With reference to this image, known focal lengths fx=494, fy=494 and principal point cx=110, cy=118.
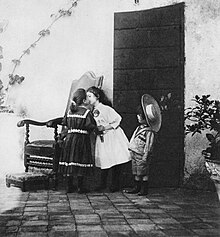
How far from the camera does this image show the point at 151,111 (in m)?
2.88

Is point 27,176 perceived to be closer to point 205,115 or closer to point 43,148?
point 43,148

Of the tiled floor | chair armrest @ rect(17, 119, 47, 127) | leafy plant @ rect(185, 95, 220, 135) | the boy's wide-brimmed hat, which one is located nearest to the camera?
the tiled floor

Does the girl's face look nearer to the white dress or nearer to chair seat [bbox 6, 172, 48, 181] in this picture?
the white dress

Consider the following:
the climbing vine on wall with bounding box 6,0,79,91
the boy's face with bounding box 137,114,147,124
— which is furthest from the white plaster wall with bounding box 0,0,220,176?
the boy's face with bounding box 137,114,147,124

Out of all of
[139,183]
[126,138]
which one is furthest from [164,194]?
[126,138]

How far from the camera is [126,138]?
2979mm

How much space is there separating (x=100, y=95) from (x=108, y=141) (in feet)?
0.96

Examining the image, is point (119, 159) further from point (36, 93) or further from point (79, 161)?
point (36, 93)

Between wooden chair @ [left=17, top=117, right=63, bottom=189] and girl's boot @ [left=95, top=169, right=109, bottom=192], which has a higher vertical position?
wooden chair @ [left=17, top=117, right=63, bottom=189]

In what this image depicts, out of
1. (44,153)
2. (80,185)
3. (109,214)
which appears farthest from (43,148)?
(109,214)

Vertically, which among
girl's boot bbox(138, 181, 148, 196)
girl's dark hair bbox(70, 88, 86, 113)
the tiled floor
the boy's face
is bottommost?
the tiled floor

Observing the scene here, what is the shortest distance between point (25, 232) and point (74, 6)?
1213mm

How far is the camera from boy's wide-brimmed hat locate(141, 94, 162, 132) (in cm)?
287

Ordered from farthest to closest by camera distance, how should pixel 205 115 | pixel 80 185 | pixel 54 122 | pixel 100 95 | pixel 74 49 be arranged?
pixel 100 95 < pixel 80 185 < pixel 54 122 < pixel 74 49 < pixel 205 115
